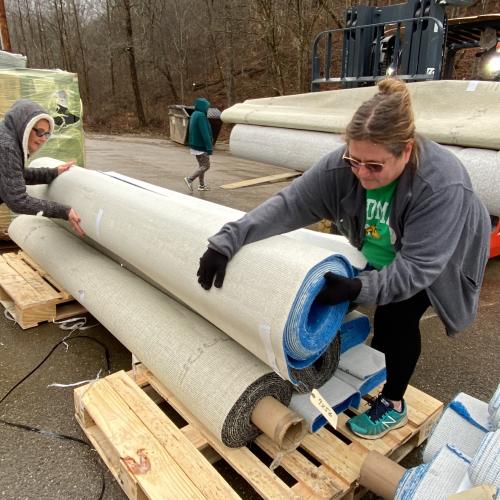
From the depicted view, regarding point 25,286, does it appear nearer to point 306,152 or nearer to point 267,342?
point 267,342

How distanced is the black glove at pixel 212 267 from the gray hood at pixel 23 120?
175 cm

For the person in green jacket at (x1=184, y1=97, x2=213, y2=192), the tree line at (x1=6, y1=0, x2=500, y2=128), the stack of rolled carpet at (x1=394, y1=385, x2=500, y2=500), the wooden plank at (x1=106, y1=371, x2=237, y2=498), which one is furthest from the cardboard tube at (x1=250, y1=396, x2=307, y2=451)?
the tree line at (x1=6, y1=0, x2=500, y2=128)

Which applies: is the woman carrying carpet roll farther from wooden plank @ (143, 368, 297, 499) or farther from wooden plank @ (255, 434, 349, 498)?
wooden plank @ (143, 368, 297, 499)

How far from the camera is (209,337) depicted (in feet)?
6.88

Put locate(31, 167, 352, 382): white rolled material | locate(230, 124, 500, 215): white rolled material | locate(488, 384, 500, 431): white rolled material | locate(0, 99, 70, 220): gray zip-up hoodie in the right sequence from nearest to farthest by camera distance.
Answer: locate(488, 384, 500, 431): white rolled material → locate(31, 167, 352, 382): white rolled material → locate(0, 99, 70, 220): gray zip-up hoodie → locate(230, 124, 500, 215): white rolled material

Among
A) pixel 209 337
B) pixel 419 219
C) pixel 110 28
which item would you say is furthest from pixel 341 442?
pixel 110 28

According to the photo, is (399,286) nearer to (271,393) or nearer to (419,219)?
(419,219)

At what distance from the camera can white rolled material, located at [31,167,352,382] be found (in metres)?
1.59

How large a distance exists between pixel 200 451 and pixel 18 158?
212 cm

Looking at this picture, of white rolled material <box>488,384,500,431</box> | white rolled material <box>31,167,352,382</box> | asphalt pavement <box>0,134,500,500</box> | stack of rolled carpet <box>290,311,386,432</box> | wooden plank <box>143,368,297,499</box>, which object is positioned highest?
white rolled material <box>31,167,352,382</box>

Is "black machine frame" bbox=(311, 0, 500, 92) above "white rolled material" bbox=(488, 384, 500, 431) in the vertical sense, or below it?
above

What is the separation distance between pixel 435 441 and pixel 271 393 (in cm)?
64

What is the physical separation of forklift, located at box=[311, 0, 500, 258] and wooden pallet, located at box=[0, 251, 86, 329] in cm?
370

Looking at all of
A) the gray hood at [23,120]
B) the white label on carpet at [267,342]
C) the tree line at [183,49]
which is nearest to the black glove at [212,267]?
the white label on carpet at [267,342]
